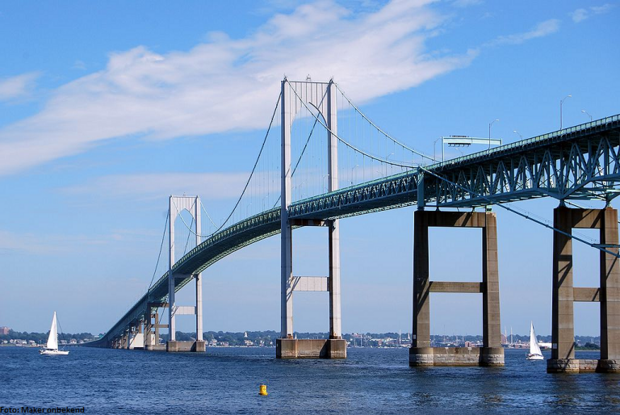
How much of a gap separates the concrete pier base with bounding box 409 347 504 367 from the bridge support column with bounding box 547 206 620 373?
11.8 metres

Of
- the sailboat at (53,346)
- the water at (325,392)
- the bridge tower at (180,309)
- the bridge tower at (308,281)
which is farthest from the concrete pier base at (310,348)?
the sailboat at (53,346)

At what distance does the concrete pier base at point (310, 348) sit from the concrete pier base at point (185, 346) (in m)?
53.1

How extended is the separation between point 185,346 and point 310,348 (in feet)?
190

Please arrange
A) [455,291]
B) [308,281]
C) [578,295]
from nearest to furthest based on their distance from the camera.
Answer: [578,295] < [455,291] < [308,281]

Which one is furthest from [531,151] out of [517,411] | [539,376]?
[517,411]

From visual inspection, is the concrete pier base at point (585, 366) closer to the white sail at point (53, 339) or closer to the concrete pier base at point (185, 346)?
the concrete pier base at point (185, 346)

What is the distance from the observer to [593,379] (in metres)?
51.9

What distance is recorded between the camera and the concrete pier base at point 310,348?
8338 centimetres

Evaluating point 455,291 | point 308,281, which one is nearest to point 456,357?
point 455,291

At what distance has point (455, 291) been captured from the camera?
6600 cm

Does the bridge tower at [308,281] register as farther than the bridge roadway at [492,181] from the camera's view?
Yes

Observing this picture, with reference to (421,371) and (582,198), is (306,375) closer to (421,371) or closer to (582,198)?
(421,371)

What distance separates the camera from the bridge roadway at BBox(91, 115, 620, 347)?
53.4 metres

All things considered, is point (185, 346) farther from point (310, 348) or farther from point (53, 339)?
point (310, 348)
